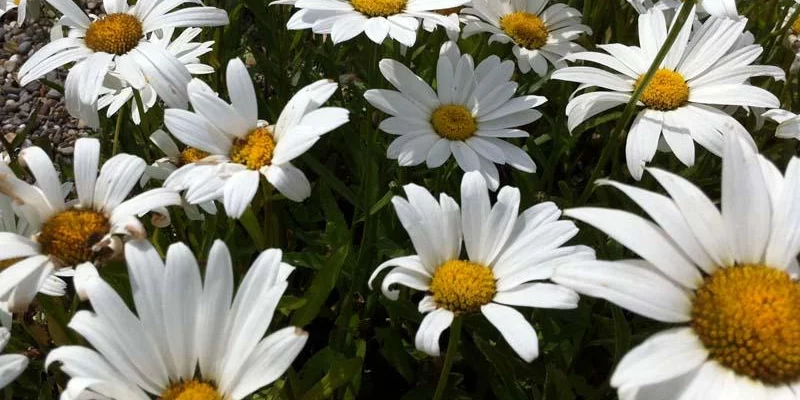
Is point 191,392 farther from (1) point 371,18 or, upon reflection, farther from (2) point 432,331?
(1) point 371,18

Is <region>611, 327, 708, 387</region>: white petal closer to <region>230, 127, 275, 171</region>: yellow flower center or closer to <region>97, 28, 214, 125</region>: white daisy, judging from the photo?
<region>230, 127, 275, 171</region>: yellow flower center

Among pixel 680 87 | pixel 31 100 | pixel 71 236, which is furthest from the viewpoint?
pixel 31 100

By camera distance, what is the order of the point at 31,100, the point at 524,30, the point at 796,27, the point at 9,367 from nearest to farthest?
the point at 9,367
the point at 524,30
the point at 796,27
the point at 31,100

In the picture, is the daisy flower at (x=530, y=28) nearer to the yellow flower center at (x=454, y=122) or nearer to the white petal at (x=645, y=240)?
the yellow flower center at (x=454, y=122)

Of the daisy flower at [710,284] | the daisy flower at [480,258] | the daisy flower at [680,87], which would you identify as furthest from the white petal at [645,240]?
the daisy flower at [680,87]

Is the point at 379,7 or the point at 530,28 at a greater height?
the point at 379,7

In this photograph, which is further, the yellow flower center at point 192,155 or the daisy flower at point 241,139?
the yellow flower center at point 192,155

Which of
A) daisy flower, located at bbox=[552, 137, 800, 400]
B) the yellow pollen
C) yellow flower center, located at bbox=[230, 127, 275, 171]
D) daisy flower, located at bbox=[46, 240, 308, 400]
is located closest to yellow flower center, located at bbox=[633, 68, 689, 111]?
daisy flower, located at bbox=[552, 137, 800, 400]

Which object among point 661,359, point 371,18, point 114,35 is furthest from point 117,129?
point 661,359
